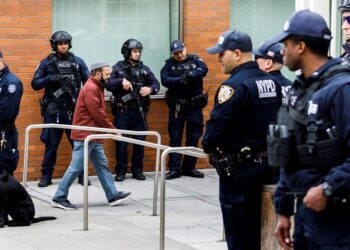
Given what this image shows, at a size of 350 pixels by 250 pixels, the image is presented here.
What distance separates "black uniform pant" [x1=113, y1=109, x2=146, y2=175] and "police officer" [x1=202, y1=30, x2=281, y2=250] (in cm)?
658

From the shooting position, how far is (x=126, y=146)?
530 inches

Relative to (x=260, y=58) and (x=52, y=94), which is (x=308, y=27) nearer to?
(x=260, y=58)

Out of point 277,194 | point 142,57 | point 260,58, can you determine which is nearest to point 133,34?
point 142,57

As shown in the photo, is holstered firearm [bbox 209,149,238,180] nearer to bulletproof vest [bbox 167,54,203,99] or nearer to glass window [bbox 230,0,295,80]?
bulletproof vest [bbox 167,54,203,99]

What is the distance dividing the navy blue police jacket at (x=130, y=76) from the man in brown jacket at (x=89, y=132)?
1.50m

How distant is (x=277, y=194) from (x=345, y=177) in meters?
0.65

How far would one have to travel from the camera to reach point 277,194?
5.05 metres

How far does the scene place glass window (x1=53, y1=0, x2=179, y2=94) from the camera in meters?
13.6

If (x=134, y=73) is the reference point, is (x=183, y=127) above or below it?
below

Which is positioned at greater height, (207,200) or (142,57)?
(142,57)

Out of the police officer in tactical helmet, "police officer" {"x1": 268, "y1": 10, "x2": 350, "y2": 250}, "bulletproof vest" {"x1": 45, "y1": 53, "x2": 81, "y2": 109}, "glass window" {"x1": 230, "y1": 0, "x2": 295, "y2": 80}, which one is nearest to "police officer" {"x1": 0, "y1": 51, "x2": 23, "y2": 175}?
"bulletproof vest" {"x1": 45, "y1": 53, "x2": 81, "y2": 109}

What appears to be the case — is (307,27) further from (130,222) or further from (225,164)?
(130,222)

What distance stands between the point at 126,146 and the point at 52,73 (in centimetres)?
154

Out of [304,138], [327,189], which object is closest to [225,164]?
[304,138]
